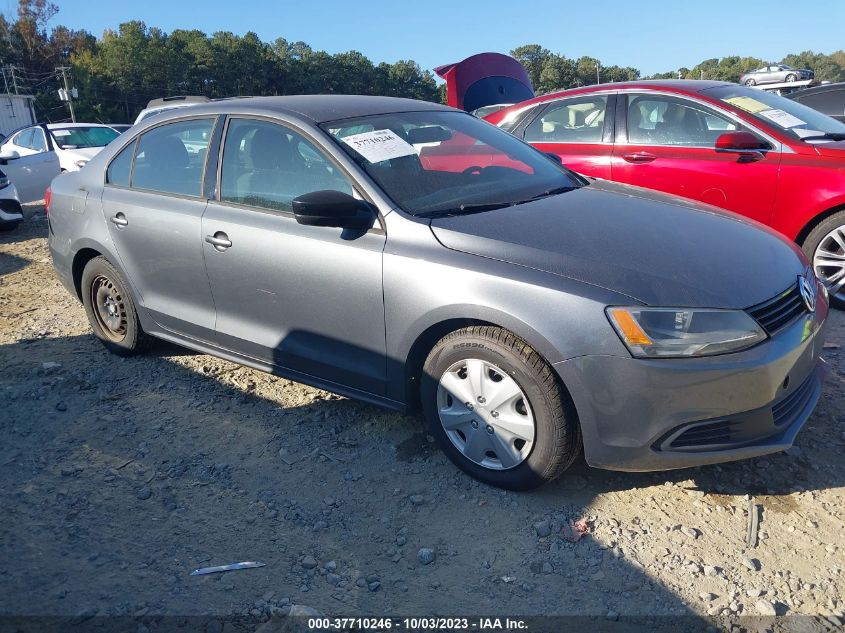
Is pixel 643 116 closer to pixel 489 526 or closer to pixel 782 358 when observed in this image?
pixel 782 358

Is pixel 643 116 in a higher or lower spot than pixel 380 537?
higher

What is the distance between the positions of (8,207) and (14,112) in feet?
104

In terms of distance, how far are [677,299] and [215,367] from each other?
10.0 feet

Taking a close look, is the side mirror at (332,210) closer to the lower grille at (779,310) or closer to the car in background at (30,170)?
the lower grille at (779,310)

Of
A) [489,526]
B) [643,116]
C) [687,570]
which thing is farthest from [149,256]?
[643,116]

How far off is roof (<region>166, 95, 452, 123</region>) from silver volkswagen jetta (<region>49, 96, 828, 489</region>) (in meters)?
0.02

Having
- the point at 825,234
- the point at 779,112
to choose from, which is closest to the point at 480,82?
the point at 779,112

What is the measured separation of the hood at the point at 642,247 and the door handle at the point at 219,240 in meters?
1.21

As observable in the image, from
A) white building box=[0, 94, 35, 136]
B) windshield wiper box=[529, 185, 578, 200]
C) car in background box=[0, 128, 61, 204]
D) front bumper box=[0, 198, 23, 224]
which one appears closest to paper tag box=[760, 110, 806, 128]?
windshield wiper box=[529, 185, 578, 200]

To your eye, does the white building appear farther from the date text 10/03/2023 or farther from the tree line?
the date text 10/03/2023

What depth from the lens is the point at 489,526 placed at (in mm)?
2879

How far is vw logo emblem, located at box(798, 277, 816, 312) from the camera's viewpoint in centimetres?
297

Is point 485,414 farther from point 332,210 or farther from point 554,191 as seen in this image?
point 554,191

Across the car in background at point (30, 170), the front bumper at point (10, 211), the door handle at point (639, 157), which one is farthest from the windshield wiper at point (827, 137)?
the car in background at point (30, 170)
